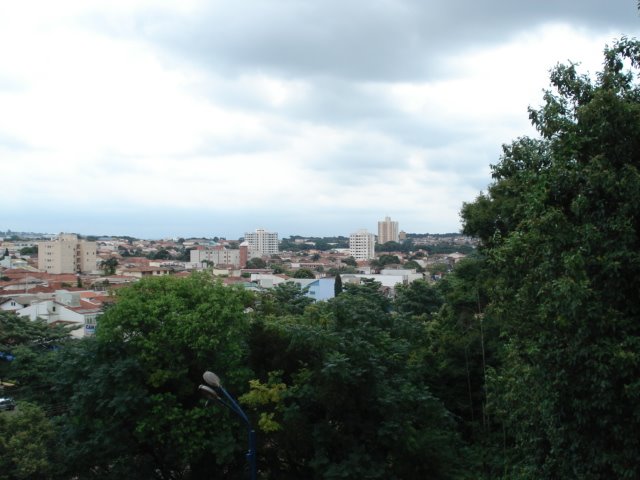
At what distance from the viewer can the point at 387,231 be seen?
167875mm

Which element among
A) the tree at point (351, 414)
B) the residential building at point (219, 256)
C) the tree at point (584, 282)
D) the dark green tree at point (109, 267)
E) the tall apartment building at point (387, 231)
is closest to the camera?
Result: the tree at point (584, 282)

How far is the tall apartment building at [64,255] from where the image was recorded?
69.5 metres

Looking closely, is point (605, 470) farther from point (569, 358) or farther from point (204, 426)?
point (204, 426)

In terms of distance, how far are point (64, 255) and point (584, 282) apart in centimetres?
7246

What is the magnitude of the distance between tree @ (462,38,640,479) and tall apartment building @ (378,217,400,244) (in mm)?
159291

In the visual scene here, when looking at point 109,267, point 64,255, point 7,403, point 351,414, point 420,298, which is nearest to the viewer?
point 351,414

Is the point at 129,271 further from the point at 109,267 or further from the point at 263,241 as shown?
the point at 263,241

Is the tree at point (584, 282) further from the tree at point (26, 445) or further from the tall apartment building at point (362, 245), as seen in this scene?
the tall apartment building at point (362, 245)

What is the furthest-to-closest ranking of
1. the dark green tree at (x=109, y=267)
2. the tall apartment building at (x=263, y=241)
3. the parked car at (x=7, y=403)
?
the tall apartment building at (x=263, y=241), the dark green tree at (x=109, y=267), the parked car at (x=7, y=403)

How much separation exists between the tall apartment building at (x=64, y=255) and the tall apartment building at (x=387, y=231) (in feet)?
341


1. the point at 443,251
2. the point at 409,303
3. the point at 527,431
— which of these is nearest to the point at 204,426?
the point at 527,431

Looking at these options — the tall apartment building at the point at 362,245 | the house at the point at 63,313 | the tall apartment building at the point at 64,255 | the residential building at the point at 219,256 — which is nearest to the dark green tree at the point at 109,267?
the tall apartment building at the point at 64,255

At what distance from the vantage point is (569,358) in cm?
579

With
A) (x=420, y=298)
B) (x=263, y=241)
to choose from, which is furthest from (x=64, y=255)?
(x=263, y=241)
